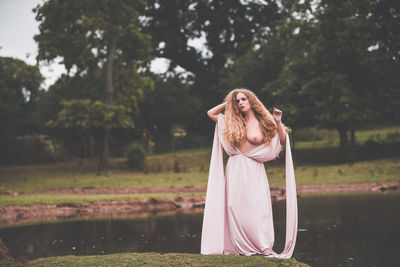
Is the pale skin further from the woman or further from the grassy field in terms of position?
the grassy field

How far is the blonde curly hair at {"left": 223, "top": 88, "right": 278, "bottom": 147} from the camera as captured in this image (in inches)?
264

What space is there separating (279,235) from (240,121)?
4.58 meters

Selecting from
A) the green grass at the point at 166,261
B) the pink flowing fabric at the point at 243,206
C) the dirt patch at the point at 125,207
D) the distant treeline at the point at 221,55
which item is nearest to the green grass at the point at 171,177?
the dirt patch at the point at 125,207

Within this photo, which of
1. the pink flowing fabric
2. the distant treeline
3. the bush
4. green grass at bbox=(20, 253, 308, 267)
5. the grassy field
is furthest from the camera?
the bush

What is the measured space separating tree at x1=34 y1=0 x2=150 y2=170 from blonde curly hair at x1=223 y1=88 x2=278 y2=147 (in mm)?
23410

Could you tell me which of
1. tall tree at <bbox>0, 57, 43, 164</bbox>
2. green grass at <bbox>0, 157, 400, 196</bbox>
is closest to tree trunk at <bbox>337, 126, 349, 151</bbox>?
green grass at <bbox>0, 157, 400, 196</bbox>

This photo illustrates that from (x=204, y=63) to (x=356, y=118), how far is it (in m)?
18.2

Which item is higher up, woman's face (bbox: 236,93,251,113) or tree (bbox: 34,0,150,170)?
tree (bbox: 34,0,150,170)

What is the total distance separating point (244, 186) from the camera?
6.72 metres

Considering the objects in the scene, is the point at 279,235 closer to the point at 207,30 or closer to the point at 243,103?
the point at 243,103

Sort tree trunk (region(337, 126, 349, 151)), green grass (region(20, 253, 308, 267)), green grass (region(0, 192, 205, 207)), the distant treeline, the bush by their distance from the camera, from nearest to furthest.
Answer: green grass (region(20, 253, 308, 267)) → green grass (region(0, 192, 205, 207)) → the distant treeline → tree trunk (region(337, 126, 349, 151)) → the bush

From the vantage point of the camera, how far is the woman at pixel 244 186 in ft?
22.0

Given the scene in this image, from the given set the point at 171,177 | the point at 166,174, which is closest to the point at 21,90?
the point at 166,174

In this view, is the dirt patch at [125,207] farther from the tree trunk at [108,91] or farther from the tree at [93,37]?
the tree at [93,37]
